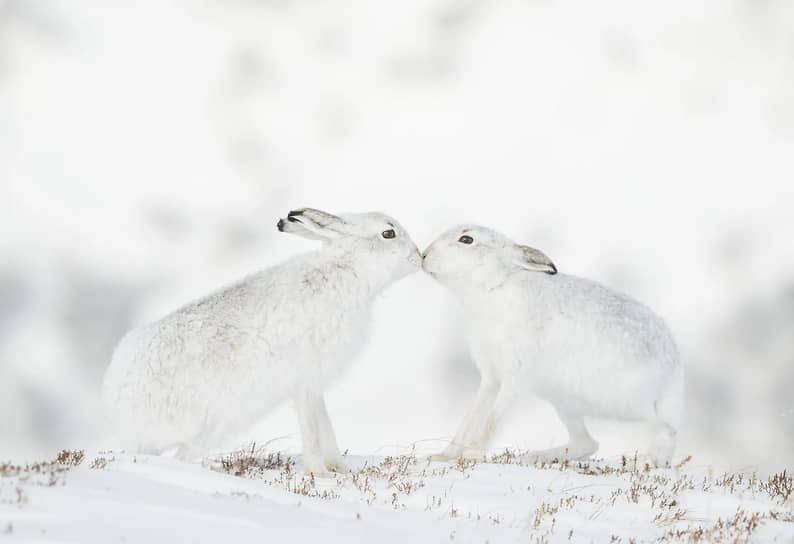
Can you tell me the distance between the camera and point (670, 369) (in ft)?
32.6

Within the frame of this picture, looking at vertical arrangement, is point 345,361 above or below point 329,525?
above

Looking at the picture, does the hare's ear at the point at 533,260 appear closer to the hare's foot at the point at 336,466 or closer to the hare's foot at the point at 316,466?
the hare's foot at the point at 336,466

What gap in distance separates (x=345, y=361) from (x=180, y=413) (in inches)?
56.6

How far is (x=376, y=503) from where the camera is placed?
673 centimetres

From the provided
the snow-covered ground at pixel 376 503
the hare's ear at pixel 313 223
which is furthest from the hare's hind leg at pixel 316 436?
the hare's ear at pixel 313 223

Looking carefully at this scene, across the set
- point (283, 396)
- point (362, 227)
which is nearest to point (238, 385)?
point (283, 396)

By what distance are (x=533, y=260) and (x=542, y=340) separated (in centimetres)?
81

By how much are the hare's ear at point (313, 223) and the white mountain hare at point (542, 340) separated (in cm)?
142

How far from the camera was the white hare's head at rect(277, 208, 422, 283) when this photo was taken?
840cm

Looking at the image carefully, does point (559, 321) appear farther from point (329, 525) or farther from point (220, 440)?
point (329, 525)

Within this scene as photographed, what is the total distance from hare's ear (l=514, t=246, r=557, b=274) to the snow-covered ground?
194 cm

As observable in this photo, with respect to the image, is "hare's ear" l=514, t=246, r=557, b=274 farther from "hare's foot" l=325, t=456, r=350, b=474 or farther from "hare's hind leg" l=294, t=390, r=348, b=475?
"hare's foot" l=325, t=456, r=350, b=474

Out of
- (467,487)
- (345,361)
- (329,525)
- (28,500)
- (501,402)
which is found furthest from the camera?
(501,402)

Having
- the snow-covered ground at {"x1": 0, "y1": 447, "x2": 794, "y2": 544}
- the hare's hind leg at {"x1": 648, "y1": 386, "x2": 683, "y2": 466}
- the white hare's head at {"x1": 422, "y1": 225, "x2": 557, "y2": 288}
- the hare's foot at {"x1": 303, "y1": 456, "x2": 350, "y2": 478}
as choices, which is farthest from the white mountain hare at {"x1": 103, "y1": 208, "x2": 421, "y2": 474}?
the hare's hind leg at {"x1": 648, "y1": 386, "x2": 683, "y2": 466}
